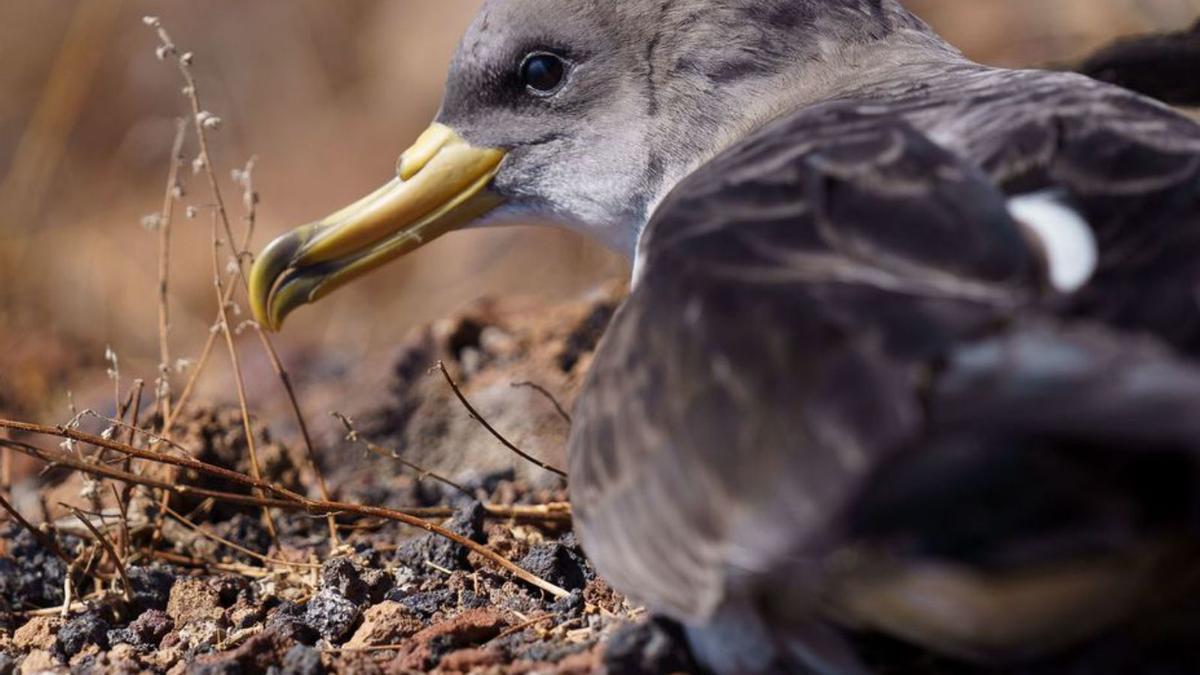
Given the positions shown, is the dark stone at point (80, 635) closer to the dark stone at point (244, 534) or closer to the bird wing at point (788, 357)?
the dark stone at point (244, 534)

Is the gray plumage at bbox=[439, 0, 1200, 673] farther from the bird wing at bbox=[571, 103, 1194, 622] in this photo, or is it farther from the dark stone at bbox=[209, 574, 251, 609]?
the dark stone at bbox=[209, 574, 251, 609]

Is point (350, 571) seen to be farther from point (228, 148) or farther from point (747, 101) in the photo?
point (228, 148)

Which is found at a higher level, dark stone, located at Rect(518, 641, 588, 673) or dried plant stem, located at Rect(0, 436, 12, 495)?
dried plant stem, located at Rect(0, 436, 12, 495)

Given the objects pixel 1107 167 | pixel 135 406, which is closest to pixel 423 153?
pixel 135 406

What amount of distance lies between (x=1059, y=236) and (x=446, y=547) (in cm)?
187

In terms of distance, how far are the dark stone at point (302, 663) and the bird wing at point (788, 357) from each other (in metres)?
0.66

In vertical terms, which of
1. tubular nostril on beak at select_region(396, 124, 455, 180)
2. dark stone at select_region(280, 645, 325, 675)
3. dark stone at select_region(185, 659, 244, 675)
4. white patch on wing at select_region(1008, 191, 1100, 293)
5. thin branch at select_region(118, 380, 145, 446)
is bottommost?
dark stone at select_region(280, 645, 325, 675)

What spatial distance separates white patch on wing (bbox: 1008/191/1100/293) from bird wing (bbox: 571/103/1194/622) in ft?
0.12

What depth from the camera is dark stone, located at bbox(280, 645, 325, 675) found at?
127 inches

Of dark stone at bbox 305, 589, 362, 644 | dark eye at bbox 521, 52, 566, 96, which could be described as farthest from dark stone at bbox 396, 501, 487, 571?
dark eye at bbox 521, 52, 566, 96

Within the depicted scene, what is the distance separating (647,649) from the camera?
2.99 meters

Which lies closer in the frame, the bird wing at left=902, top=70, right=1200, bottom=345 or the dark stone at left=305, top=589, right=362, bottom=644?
the bird wing at left=902, top=70, right=1200, bottom=345

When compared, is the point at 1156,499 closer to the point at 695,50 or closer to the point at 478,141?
the point at 695,50

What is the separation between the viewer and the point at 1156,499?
228cm
